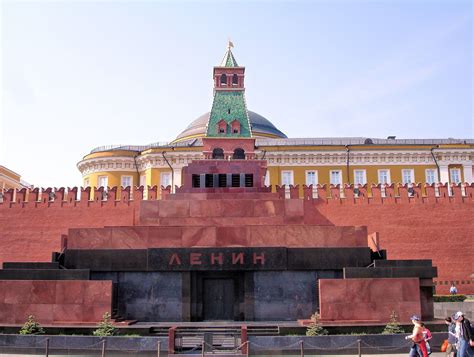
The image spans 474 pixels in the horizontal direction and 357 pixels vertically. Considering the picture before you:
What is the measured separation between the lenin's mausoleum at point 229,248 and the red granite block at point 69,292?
28mm

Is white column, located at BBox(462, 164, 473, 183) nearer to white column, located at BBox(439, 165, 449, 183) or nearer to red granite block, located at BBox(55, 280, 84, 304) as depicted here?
white column, located at BBox(439, 165, 449, 183)

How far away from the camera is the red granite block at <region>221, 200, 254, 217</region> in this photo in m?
19.2

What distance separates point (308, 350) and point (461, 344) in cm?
379

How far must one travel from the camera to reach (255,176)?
22141 millimetres

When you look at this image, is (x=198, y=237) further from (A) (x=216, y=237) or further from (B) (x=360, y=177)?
(B) (x=360, y=177)

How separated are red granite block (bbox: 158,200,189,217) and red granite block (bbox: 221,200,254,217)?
1.30 metres

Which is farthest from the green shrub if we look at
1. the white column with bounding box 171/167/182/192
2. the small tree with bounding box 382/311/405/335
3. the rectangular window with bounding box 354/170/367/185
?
the white column with bounding box 171/167/182/192

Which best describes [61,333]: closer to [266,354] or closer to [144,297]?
[144,297]

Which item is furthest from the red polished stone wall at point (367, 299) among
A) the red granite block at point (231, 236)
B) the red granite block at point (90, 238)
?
the red granite block at point (90, 238)

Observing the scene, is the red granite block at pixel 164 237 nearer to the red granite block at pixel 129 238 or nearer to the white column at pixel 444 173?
the red granite block at pixel 129 238

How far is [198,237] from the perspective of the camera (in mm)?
17156

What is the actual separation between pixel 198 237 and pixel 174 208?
2351 mm

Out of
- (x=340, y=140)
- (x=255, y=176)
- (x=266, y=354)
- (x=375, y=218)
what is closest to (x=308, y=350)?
(x=266, y=354)

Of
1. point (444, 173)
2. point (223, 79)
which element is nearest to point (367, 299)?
point (223, 79)
